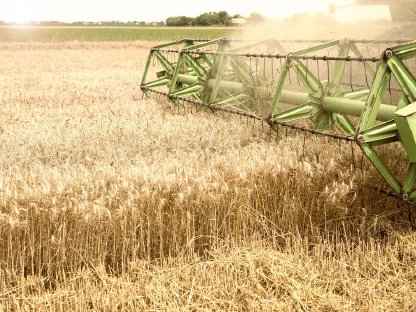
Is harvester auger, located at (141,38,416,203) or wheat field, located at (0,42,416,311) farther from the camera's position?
harvester auger, located at (141,38,416,203)

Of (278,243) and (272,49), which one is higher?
(272,49)

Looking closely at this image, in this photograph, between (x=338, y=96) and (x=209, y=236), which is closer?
(x=209, y=236)

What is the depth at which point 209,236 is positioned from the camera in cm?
381

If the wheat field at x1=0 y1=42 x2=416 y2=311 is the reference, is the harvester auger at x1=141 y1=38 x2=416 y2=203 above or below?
above

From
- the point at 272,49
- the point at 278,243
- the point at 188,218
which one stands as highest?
the point at 272,49

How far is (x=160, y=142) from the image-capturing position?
6.07 m

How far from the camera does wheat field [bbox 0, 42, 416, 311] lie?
128 inches

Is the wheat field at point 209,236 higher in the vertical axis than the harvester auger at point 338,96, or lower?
lower

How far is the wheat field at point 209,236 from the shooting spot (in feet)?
10.7

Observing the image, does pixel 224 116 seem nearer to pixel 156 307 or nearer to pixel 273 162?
pixel 273 162

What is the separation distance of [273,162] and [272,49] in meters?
4.30

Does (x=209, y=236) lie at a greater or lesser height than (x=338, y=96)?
lesser

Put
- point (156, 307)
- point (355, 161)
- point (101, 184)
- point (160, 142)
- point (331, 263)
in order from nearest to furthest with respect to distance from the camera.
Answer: point (156, 307), point (331, 263), point (101, 184), point (355, 161), point (160, 142)

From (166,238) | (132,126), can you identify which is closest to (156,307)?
(166,238)
